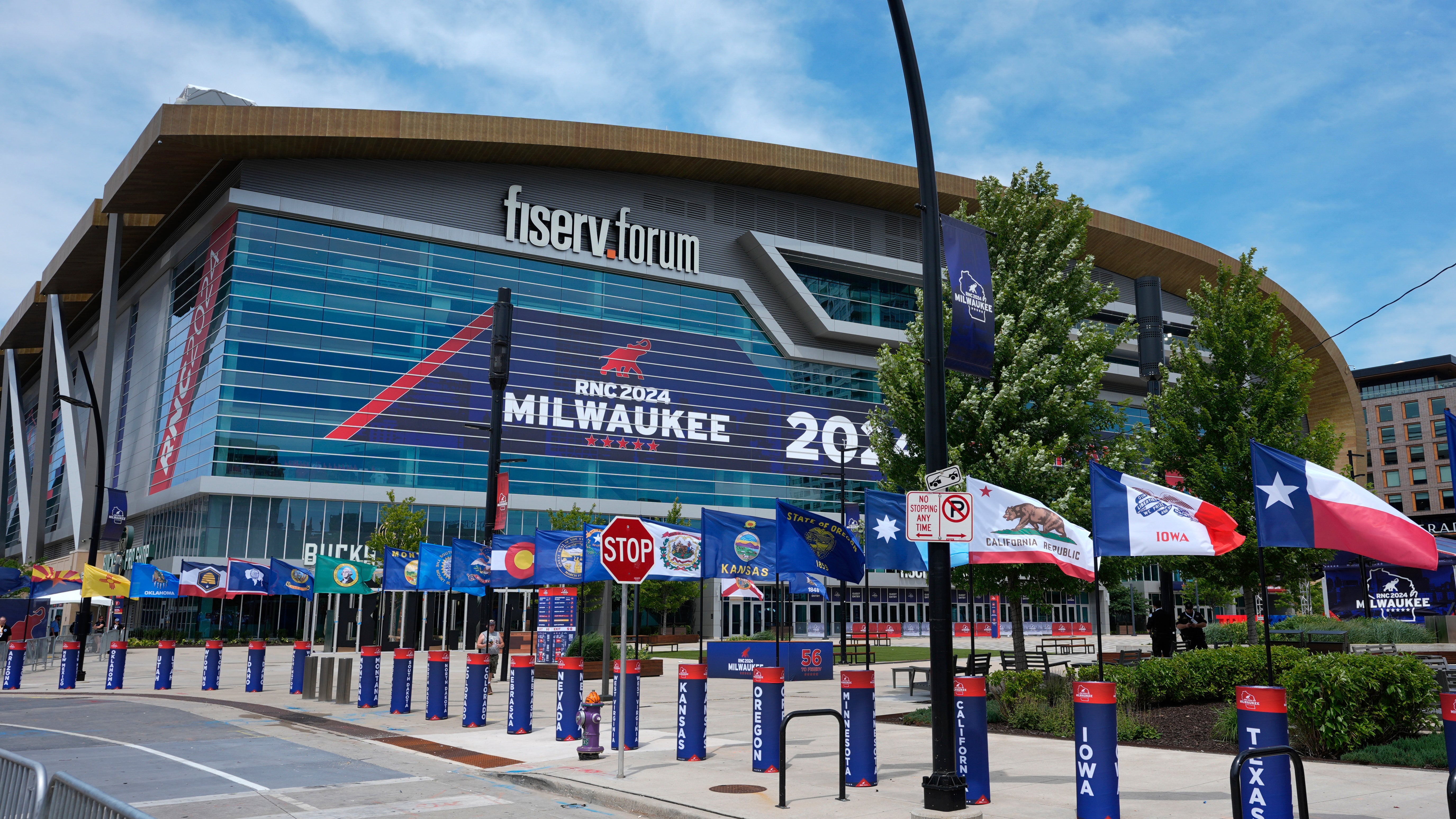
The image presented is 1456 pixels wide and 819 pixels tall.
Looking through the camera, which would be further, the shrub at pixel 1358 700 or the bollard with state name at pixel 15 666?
the bollard with state name at pixel 15 666

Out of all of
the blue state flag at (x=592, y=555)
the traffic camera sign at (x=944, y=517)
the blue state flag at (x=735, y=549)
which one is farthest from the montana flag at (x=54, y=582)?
the traffic camera sign at (x=944, y=517)

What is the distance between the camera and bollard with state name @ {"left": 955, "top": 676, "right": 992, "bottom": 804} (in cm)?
998

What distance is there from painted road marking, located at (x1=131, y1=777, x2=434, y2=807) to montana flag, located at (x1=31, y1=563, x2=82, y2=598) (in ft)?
102

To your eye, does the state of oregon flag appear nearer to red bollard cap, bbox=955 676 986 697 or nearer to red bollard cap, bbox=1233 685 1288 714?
red bollard cap, bbox=955 676 986 697

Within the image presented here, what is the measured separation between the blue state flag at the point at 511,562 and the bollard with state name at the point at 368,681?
13.7 feet

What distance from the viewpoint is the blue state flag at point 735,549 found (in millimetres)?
19500

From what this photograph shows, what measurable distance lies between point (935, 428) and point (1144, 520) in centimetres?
322

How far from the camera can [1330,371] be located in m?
91.9

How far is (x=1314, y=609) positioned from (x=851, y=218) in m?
38.1

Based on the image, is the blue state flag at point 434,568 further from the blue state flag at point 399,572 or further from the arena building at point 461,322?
the arena building at point 461,322

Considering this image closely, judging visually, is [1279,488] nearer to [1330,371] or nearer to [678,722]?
[678,722]

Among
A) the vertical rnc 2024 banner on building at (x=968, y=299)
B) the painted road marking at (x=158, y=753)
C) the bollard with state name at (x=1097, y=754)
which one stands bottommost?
the painted road marking at (x=158, y=753)

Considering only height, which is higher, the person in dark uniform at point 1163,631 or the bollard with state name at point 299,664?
the person in dark uniform at point 1163,631

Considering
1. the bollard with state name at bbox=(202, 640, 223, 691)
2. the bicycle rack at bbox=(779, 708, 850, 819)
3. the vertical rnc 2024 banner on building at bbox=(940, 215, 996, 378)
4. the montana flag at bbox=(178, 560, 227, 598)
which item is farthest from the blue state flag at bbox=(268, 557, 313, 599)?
the vertical rnc 2024 banner on building at bbox=(940, 215, 996, 378)
